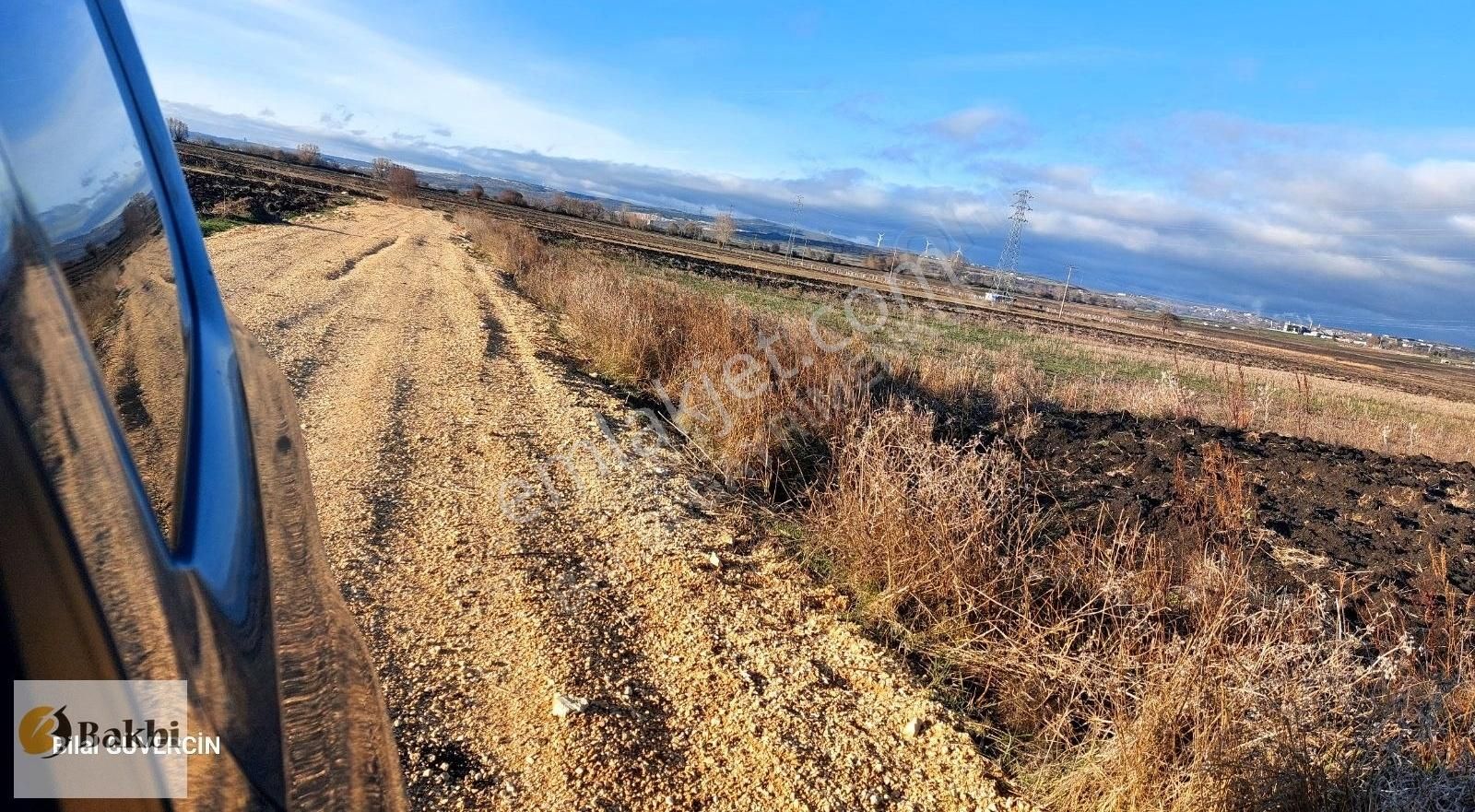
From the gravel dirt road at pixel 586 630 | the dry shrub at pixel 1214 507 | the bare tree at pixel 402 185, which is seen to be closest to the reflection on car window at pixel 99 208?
the gravel dirt road at pixel 586 630

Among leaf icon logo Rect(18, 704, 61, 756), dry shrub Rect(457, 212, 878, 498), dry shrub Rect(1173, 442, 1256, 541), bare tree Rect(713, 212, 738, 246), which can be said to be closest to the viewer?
leaf icon logo Rect(18, 704, 61, 756)

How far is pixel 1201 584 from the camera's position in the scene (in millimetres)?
4137

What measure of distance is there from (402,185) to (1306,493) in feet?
225

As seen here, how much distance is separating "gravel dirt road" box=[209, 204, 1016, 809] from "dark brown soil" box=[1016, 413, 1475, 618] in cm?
307

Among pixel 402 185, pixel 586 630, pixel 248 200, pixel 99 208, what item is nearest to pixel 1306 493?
pixel 586 630

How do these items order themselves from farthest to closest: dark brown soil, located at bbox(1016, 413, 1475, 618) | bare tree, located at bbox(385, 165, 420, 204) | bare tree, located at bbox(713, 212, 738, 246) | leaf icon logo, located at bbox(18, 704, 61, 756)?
bare tree, located at bbox(713, 212, 738, 246) < bare tree, located at bbox(385, 165, 420, 204) < dark brown soil, located at bbox(1016, 413, 1475, 618) < leaf icon logo, located at bbox(18, 704, 61, 756)

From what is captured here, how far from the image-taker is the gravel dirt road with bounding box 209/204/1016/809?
3.05 meters

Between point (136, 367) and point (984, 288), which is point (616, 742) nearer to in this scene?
point (136, 367)

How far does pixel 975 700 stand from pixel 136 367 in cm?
379

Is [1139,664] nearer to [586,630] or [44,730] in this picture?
[586,630]

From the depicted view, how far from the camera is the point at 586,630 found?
4.00m

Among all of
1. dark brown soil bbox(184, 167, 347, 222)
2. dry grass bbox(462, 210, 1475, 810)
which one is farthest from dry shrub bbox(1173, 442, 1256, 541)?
dark brown soil bbox(184, 167, 347, 222)

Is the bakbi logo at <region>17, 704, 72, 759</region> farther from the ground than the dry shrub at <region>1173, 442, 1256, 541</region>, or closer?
farther from the ground

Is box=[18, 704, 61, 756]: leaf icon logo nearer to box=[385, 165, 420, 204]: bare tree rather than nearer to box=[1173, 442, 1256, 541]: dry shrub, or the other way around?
box=[1173, 442, 1256, 541]: dry shrub
